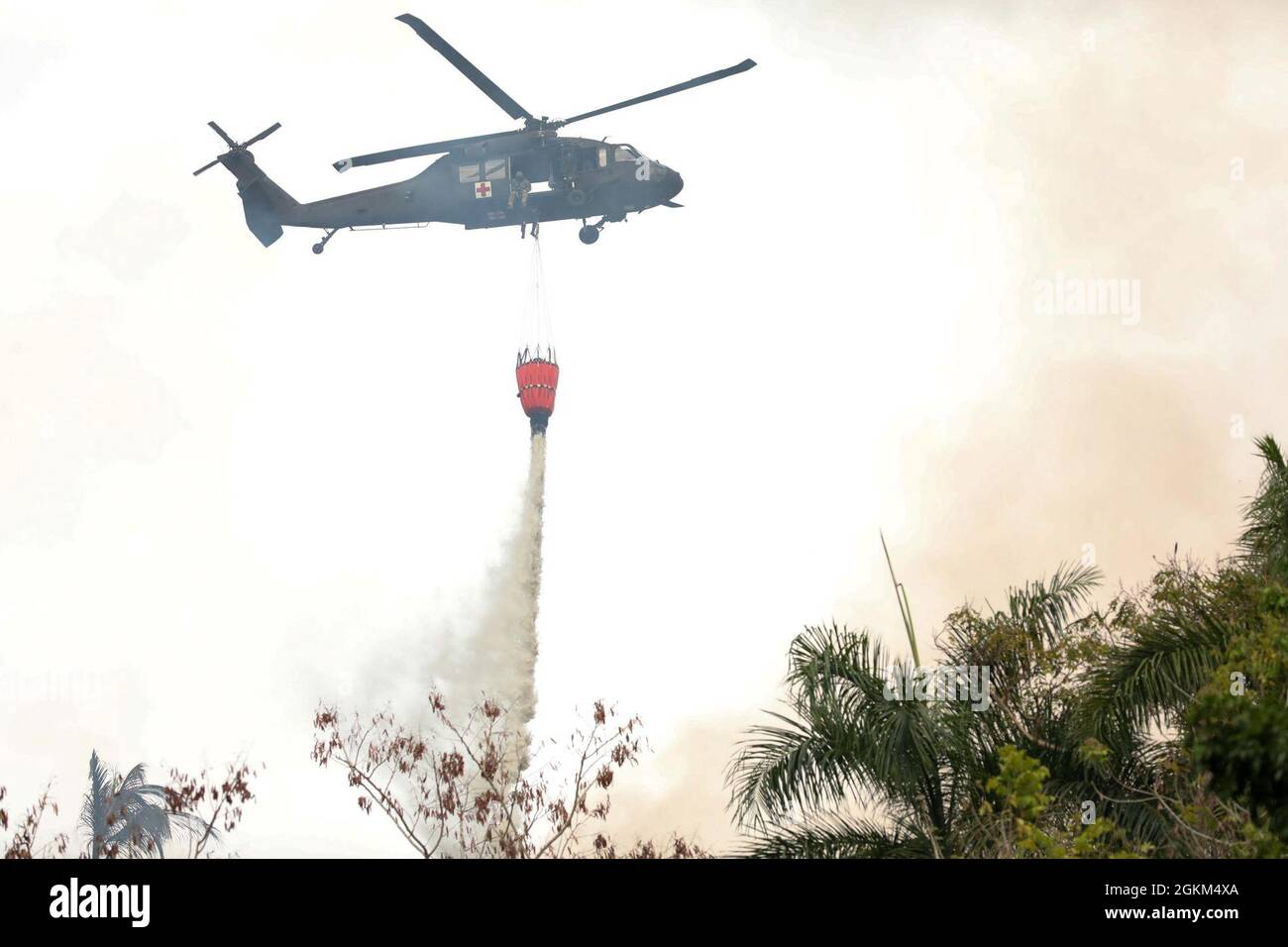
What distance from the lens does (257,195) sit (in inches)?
2149

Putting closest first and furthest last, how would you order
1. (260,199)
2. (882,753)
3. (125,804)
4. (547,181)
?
(882,753) < (125,804) < (547,181) < (260,199)

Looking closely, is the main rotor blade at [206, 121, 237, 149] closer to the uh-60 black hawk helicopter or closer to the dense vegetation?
the uh-60 black hawk helicopter

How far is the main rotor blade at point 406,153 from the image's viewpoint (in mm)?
41719

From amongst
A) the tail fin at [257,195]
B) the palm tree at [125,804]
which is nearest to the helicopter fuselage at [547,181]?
the tail fin at [257,195]

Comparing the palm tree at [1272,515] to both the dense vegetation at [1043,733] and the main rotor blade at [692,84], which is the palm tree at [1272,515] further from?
the main rotor blade at [692,84]

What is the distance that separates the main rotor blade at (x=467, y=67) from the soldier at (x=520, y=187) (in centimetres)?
162

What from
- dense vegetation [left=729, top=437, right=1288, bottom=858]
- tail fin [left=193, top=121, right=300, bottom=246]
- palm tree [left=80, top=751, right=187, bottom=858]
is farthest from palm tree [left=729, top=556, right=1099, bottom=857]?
tail fin [left=193, top=121, right=300, bottom=246]

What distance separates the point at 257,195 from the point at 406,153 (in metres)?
14.7

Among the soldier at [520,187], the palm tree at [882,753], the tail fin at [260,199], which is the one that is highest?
the tail fin at [260,199]

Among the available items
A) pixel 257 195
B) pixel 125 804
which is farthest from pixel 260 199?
pixel 125 804

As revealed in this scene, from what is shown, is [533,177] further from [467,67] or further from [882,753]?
[882,753]
